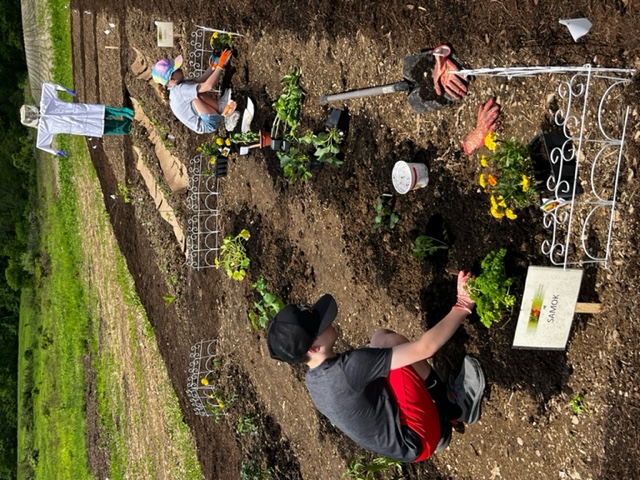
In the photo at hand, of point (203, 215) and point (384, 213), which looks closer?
point (384, 213)

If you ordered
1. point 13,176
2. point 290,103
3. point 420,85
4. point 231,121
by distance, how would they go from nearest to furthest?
point 420,85 → point 290,103 → point 231,121 → point 13,176

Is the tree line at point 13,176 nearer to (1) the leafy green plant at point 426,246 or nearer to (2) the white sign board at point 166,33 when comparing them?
(2) the white sign board at point 166,33

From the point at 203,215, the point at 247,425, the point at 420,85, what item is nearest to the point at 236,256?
the point at 203,215

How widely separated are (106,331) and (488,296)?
8499 mm

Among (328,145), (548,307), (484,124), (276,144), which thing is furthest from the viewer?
(276,144)

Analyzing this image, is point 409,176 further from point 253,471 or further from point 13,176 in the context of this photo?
point 13,176

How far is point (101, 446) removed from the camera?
10.5 meters

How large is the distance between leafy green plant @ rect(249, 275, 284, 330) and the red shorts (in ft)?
7.38

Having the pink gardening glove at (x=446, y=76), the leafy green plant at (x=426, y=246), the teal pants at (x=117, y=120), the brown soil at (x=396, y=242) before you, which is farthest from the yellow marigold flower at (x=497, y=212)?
the teal pants at (x=117, y=120)

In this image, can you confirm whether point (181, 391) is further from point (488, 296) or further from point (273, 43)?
point (488, 296)

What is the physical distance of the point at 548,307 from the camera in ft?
9.59

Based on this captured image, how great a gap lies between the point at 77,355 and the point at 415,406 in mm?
9659

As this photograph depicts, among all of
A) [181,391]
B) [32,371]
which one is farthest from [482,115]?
[32,371]

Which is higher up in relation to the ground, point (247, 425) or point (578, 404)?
point (578, 404)
